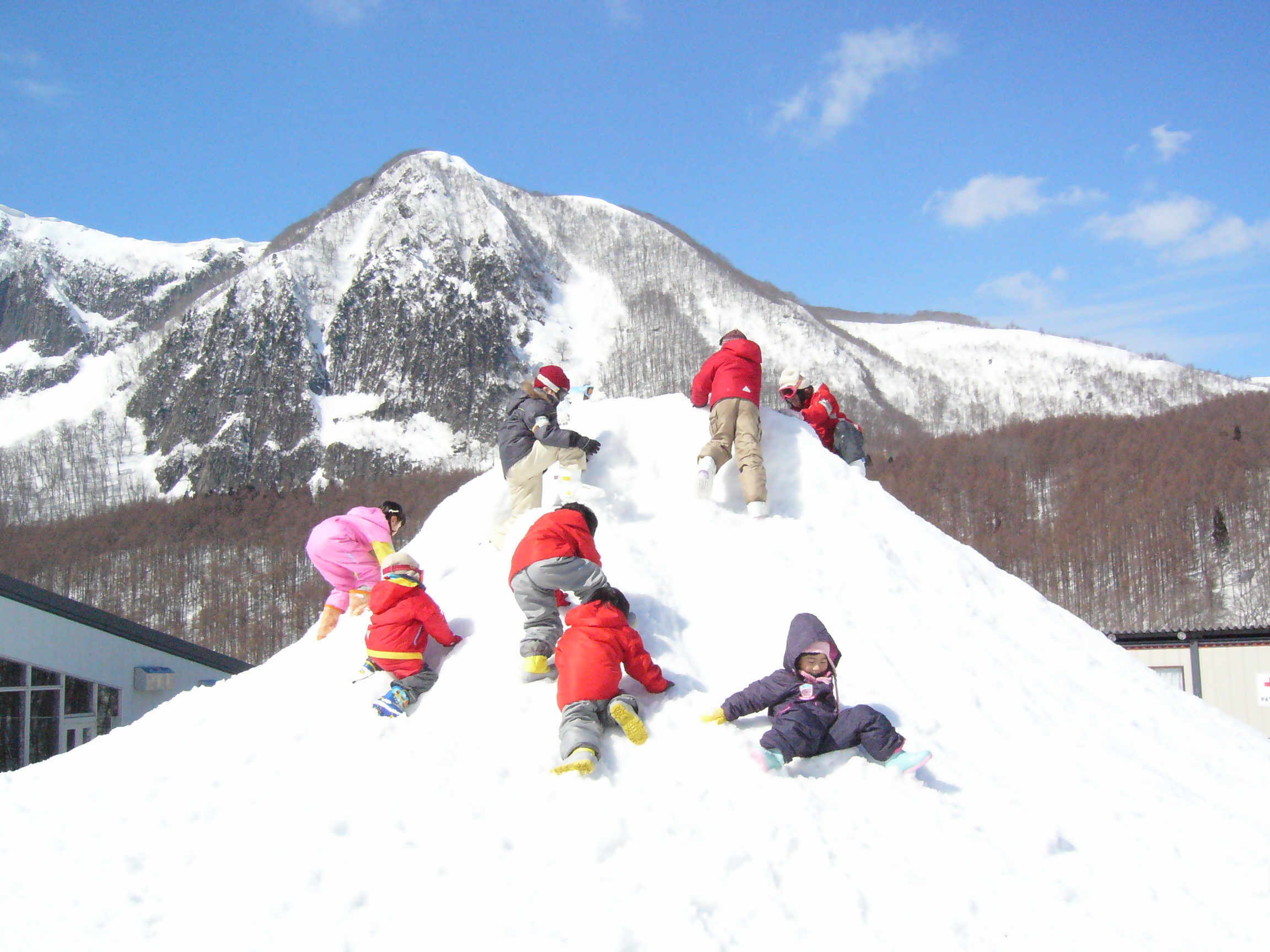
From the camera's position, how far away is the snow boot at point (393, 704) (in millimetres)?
4879

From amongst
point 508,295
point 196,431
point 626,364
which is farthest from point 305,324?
point 626,364

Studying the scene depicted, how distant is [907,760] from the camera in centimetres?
454

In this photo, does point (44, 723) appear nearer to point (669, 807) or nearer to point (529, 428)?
point (529, 428)

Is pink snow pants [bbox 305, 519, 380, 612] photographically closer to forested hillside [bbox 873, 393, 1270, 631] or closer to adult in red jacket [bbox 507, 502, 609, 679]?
adult in red jacket [bbox 507, 502, 609, 679]

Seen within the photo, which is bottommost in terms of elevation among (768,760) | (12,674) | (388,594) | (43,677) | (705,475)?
(43,677)

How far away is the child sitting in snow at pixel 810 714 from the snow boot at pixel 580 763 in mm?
869

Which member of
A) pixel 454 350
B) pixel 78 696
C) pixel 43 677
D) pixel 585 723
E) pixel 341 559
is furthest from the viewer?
pixel 454 350

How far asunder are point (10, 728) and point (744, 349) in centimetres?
1457

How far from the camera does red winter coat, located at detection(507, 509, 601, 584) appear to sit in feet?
17.4

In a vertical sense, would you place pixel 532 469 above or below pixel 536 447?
below

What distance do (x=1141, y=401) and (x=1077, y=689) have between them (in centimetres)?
11642

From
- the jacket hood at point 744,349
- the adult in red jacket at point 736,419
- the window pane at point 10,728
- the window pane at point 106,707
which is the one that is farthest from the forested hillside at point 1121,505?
the window pane at point 10,728

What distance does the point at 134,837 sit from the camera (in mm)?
3996

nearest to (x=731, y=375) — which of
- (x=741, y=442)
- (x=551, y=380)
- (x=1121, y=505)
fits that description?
(x=741, y=442)
